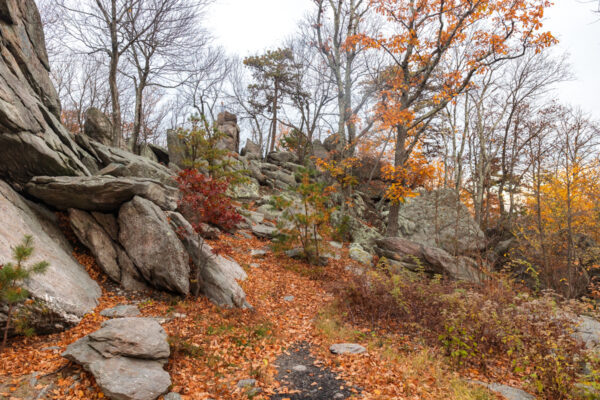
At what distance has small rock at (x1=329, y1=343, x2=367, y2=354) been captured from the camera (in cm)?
560

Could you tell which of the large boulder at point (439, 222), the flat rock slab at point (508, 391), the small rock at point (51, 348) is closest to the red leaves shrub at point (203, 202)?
the small rock at point (51, 348)

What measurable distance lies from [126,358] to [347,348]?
366cm

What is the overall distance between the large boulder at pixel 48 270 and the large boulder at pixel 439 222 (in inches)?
544

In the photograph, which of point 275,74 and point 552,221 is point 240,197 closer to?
point 275,74

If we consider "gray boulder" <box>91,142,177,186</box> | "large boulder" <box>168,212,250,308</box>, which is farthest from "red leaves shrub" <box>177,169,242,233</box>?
"gray boulder" <box>91,142,177,186</box>

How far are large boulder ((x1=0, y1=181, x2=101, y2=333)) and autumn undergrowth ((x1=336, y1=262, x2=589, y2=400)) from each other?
15.7 ft

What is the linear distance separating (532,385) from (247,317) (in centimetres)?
503

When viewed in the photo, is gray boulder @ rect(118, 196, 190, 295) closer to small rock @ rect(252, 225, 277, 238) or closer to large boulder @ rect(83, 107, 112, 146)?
small rock @ rect(252, 225, 277, 238)

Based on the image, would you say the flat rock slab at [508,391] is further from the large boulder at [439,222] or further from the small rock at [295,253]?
the large boulder at [439,222]

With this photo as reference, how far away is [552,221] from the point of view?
13.5 metres

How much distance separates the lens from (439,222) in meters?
16.1

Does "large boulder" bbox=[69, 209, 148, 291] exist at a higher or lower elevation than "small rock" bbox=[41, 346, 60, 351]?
higher

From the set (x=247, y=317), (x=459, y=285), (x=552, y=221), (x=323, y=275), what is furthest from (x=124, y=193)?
(x=552, y=221)

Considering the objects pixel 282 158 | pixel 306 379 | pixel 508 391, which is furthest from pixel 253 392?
pixel 282 158
